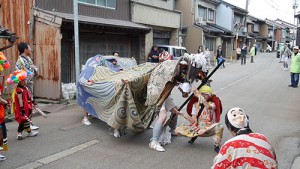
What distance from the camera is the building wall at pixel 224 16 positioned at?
34.0m

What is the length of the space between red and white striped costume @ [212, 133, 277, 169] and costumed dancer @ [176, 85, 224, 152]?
2580 millimetres

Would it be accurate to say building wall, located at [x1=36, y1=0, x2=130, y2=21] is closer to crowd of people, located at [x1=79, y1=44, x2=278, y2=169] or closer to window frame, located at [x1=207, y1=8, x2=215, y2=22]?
crowd of people, located at [x1=79, y1=44, x2=278, y2=169]

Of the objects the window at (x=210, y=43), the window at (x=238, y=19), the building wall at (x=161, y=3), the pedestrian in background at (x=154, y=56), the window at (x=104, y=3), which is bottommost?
the pedestrian in background at (x=154, y=56)

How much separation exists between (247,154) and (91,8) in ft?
43.6

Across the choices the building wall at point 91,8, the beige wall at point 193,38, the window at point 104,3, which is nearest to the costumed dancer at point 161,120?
the building wall at point 91,8

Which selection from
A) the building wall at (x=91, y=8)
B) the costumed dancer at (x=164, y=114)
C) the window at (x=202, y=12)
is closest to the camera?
the costumed dancer at (x=164, y=114)

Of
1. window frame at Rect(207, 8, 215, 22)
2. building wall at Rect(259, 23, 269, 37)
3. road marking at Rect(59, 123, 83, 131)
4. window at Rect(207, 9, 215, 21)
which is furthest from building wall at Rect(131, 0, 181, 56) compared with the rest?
building wall at Rect(259, 23, 269, 37)

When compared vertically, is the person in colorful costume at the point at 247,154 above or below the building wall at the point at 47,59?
below

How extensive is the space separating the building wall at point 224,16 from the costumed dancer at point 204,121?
30791 millimetres

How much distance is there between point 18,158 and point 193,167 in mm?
2915

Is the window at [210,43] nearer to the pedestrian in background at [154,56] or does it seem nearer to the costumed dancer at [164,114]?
the pedestrian in background at [154,56]

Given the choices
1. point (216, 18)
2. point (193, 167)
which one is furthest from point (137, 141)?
point (216, 18)

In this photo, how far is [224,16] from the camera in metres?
34.3

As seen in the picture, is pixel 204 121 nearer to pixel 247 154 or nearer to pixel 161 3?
pixel 247 154
